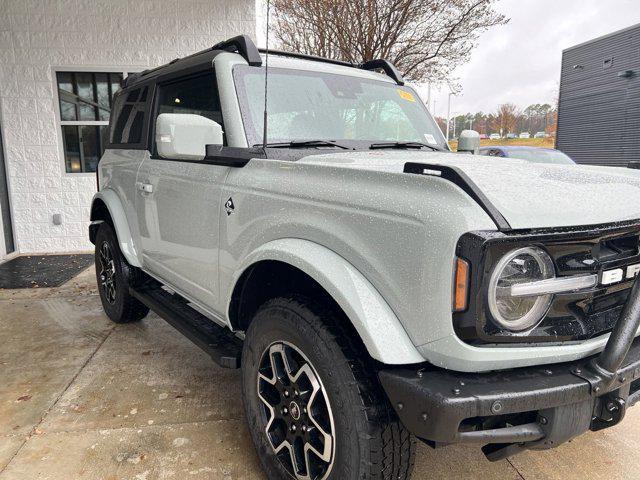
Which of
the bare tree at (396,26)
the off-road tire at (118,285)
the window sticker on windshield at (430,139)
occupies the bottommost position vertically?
the off-road tire at (118,285)

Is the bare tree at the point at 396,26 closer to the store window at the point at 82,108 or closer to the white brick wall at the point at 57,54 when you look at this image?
the white brick wall at the point at 57,54

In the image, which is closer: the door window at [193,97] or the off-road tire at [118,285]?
the door window at [193,97]

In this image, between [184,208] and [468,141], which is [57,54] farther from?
[468,141]

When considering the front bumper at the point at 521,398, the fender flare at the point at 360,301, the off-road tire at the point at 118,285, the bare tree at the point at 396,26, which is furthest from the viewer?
the bare tree at the point at 396,26

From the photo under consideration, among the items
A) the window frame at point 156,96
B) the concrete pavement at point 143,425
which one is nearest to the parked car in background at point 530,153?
the concrete pavement at point 143,425

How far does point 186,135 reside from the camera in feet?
7.59

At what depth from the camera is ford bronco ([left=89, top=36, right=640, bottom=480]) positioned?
146 cm

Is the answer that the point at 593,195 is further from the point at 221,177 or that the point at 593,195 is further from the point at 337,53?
the point at 337,53

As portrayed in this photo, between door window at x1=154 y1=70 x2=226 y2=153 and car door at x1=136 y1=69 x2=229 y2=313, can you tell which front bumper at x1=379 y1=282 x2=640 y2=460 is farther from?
door window at x1=154 y1=70 x2=226 y2=153

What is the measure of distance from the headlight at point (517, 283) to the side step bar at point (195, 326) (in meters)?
1.44

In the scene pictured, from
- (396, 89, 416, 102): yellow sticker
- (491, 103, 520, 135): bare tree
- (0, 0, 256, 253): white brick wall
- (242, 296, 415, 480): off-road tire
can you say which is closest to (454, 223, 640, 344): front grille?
(242, 296, 415, 480): off-road tire

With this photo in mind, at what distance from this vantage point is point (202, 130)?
92.0 inches

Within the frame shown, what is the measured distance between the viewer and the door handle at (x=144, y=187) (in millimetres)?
3303

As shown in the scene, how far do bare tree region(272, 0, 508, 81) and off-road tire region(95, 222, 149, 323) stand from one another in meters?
7.12
